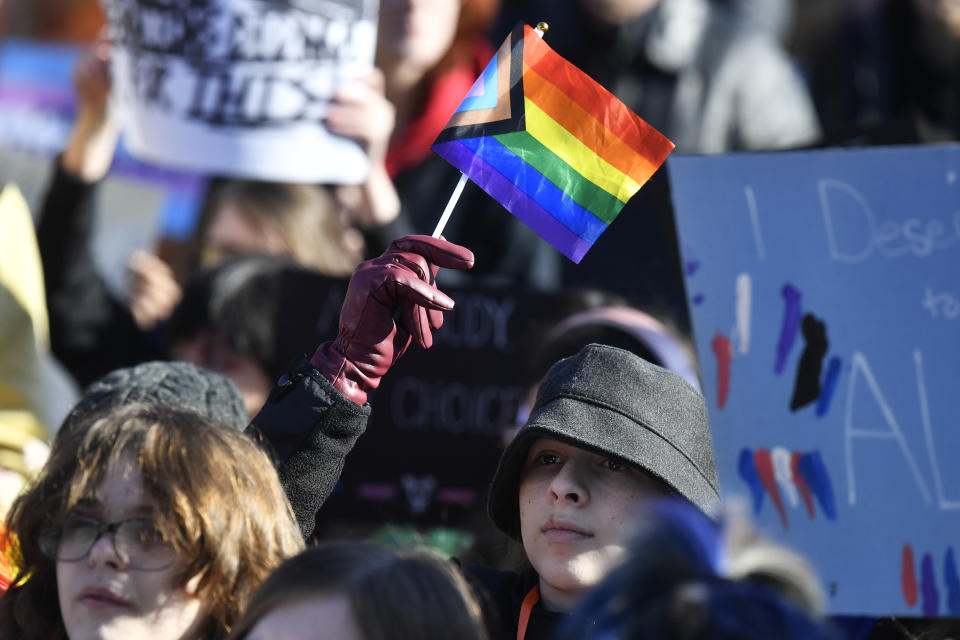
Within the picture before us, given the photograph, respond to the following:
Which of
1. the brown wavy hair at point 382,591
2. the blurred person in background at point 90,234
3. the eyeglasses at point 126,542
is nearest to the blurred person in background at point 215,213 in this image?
the blurred person in background at point 90,234

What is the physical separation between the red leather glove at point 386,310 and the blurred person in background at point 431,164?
1.36m

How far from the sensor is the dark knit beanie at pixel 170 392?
2.53 meters

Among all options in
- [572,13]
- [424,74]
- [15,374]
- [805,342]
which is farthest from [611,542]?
[572,13]

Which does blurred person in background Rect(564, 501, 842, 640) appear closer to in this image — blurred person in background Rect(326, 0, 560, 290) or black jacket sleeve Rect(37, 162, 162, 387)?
blurred person in background Rect(326, 0, 560, 290)

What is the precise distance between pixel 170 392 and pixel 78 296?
5.33 ft

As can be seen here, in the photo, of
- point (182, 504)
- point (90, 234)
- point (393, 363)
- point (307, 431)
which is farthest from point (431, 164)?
point (182, 504)

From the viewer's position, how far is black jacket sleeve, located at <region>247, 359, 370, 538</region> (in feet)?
7.34

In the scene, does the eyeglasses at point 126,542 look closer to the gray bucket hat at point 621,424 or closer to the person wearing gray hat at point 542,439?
the person wearing gray hat at point 542,439

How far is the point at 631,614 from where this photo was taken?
4.42ft

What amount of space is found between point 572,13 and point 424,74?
23.3 inches

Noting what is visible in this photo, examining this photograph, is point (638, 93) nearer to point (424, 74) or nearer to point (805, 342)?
point (424, 74)

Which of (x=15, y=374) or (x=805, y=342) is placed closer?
(x=805, y=342)

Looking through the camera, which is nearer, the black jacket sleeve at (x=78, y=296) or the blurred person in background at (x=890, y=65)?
the black jacket sleeve at (x=78, y=296)

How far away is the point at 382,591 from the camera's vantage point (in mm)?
1621
